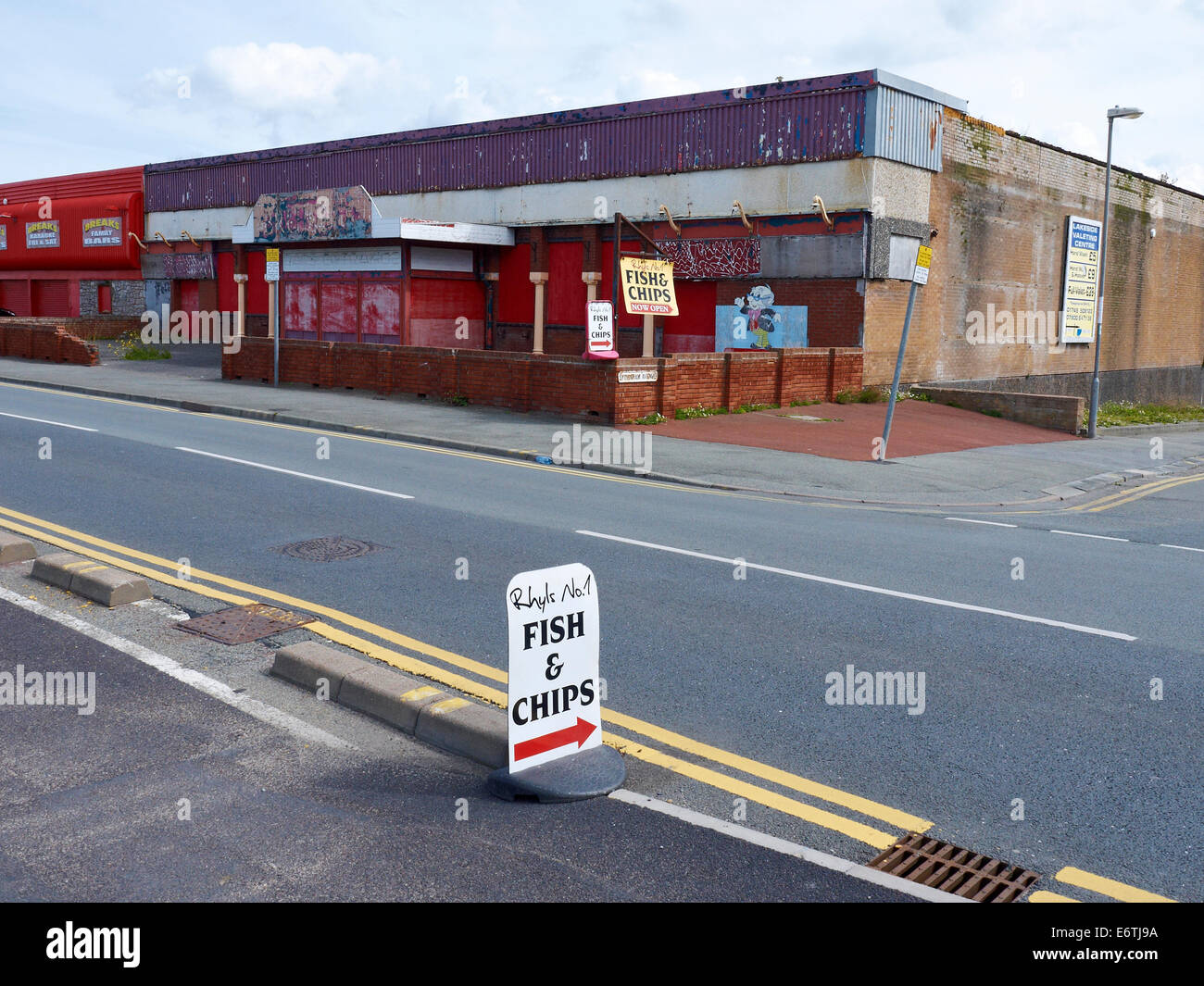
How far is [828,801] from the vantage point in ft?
17.1

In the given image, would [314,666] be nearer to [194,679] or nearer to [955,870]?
[194,679]

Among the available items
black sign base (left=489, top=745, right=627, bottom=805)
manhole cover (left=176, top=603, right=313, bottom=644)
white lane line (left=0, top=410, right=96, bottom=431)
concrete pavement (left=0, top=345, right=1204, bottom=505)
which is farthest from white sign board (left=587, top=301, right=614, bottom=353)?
black sign base (left=489, top=745, right=627, bottom=805)

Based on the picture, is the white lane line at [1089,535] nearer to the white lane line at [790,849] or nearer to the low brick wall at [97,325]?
the white lane line at [790,849]

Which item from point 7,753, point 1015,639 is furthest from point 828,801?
point 7,753

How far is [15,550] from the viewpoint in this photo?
29.4 ft

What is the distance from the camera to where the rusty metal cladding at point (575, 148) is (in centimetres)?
2677

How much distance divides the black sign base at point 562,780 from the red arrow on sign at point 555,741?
0.07m

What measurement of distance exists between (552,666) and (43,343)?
114 ft

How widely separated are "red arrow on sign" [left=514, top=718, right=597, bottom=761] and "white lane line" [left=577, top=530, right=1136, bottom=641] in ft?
14.0

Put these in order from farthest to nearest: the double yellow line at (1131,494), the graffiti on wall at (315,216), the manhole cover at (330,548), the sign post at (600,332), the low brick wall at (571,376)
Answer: the graffiti on wall at (315,216) → the low brick wall at (571,376) → the sign post at (600,332) → the double yellow line at (1131,494) → the manhole cover at (330,548)

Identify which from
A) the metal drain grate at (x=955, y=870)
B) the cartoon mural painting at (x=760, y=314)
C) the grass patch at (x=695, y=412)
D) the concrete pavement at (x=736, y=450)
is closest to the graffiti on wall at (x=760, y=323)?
the cartoon mural painting at (x=760, y=314)

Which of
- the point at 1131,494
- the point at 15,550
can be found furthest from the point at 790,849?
the point at 1131,494

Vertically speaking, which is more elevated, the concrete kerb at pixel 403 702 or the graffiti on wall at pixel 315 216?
the graffiti on wall at pixel 315 216

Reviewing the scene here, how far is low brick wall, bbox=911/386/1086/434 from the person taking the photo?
24.7m
